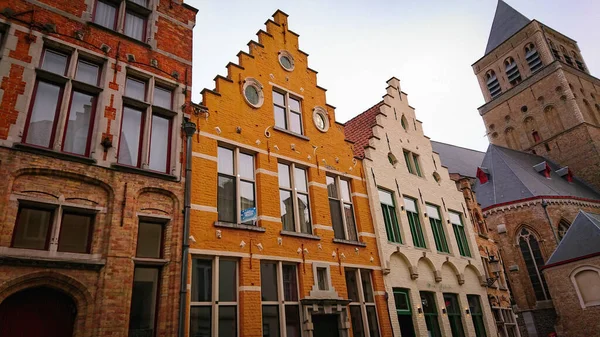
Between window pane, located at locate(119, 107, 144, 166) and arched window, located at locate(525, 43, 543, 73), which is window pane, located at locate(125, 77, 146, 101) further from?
arched window, located at locate(525, 43, 543, 73)

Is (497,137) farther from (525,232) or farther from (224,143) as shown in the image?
(224,143)

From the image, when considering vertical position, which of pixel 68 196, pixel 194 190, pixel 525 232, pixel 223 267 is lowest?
pixel 223 267

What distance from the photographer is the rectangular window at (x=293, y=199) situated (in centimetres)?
1093

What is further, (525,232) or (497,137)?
(497,137)

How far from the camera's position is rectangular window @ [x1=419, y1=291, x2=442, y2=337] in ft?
42.5

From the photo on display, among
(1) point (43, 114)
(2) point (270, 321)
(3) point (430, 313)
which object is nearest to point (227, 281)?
(2) point (270, 321)

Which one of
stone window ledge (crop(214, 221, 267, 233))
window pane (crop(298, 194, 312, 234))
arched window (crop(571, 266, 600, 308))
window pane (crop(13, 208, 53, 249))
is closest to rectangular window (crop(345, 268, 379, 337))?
window pane (crop(298, 194, 312, 234))

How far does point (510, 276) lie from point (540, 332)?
3758 millimetres

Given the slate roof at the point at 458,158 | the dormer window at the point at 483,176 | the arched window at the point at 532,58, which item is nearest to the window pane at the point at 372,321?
the dormer window at the point at 483,176

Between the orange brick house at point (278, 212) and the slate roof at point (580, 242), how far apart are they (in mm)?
13862

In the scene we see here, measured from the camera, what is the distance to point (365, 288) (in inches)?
469

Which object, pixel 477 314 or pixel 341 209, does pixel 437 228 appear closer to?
pixel 477 314

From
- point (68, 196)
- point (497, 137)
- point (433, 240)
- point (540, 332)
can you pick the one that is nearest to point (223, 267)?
point (68, 196)

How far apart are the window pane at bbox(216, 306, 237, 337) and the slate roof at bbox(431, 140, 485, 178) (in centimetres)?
3098
